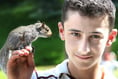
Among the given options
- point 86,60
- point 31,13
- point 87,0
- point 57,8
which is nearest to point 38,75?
point 86,60

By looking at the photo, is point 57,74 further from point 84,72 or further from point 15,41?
point 15,41

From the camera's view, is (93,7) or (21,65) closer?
(21,65)

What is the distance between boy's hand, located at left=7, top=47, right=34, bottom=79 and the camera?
195 centimetres

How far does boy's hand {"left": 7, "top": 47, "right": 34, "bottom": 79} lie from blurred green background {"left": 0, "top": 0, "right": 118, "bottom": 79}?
905 cm

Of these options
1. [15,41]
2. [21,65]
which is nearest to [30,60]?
[21,65]

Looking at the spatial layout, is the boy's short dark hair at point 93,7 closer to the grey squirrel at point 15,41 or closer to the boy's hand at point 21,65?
the boy's hand at point 21,65

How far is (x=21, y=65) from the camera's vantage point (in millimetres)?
1996

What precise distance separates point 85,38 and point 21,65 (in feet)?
0.95

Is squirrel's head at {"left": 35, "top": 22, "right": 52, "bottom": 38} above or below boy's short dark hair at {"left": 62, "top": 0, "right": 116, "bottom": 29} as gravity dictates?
below

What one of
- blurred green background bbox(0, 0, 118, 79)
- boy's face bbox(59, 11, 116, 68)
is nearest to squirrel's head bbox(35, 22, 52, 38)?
boy's face bbox(59, 11, 116, 68)

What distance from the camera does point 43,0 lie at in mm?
16172

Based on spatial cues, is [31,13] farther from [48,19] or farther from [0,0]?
[0,0]

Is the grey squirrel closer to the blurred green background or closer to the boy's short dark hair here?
the boy's short dark hair

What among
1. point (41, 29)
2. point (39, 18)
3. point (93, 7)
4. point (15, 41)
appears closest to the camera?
point (93, 7)
